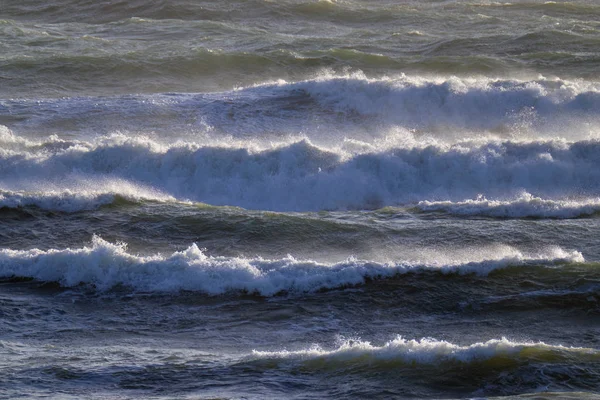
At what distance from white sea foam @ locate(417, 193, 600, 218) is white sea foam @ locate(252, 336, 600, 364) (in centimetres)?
527

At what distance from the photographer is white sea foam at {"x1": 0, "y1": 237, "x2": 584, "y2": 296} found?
11656mm

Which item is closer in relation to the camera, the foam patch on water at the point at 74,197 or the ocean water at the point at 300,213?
the ocean water at the point at 300,213

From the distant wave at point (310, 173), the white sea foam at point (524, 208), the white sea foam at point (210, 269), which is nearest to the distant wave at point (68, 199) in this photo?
the distant wave at point (310, 173)

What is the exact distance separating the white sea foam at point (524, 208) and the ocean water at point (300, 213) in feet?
0.15

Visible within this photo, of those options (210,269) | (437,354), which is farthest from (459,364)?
(210,269)

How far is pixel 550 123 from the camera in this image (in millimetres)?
19844

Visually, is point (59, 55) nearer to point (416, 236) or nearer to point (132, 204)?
point (132, 204)

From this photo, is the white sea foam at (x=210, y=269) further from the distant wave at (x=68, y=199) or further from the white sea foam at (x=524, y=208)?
the distant wave at (x=68, y=199)

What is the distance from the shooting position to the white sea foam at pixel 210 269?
11.7m

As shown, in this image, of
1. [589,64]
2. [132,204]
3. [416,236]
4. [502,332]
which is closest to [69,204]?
[132,204]

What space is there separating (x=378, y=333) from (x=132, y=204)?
6440 millimetres

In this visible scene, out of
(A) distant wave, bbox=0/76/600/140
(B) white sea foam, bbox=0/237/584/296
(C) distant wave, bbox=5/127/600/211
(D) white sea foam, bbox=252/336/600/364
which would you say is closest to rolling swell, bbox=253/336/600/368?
(D) white sea foam, bbox=252/336/600/364

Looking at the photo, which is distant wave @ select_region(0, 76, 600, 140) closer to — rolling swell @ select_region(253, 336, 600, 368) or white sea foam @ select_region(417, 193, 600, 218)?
white sea foam @ select_region(417, 193, 600, 218)

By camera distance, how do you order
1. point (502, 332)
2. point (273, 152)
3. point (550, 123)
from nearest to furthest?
point (502, 332) → point (273, 152) → point (550, 123)
